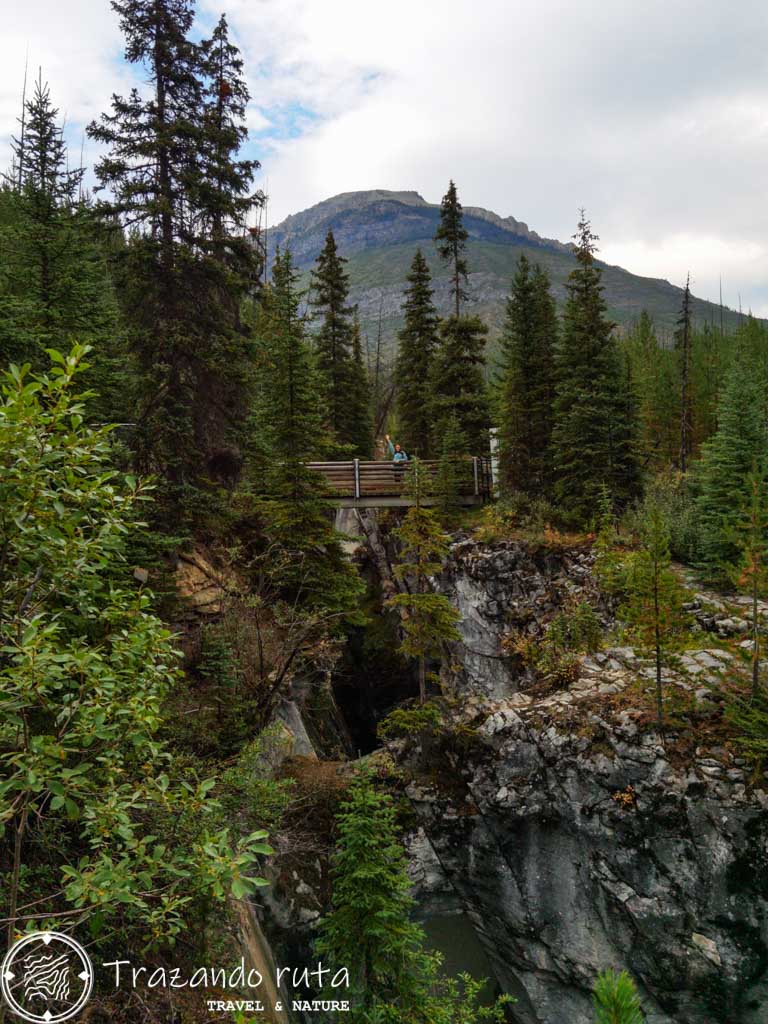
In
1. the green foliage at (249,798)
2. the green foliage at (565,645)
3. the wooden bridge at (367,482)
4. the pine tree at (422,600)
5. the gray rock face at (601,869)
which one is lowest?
the gray rock face at (601,869)

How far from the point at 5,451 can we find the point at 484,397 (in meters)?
23.3

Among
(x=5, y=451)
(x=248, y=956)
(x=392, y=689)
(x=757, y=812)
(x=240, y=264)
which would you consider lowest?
(x=392, y=689)

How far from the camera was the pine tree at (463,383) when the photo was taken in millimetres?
24859

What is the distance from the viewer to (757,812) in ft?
30.0

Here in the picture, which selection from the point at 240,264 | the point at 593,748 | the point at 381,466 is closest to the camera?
the point at 593,748

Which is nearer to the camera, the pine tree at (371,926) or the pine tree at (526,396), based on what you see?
the pine tree at (371,926)

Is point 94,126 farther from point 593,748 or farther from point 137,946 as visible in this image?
point 593,748

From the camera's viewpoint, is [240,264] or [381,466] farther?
[381,466]

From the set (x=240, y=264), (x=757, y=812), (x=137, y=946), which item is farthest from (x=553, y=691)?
(x=240, y=264)

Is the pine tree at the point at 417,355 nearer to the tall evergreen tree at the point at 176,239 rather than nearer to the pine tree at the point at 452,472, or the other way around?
the pine tree at the point at 452,472

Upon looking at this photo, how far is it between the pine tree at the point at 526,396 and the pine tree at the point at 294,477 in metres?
11.0

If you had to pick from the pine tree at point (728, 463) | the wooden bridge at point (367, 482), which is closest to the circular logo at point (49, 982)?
the pine tree at point (728, 463)

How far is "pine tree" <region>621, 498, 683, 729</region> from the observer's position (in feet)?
31.9

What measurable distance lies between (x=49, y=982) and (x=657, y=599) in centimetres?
985
